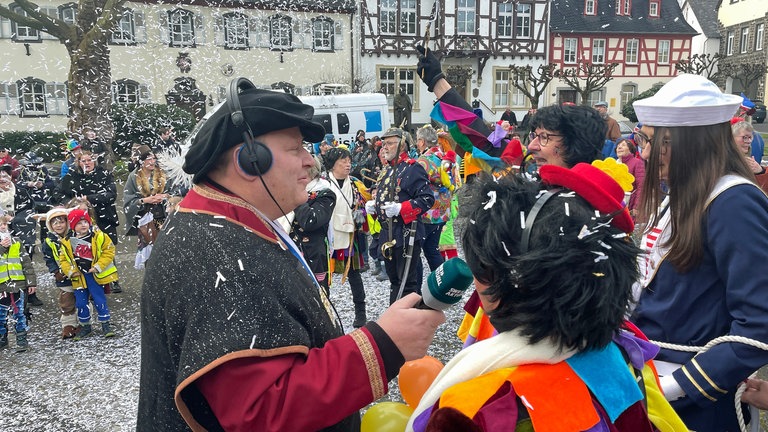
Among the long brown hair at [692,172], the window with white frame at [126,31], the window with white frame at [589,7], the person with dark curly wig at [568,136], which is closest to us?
the long brown hair at [692,172]

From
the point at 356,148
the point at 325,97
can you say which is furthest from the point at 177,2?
the point at 356,148

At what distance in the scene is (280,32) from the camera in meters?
26.2

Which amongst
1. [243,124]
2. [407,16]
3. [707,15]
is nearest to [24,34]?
[407,16]

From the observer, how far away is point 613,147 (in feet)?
28.5

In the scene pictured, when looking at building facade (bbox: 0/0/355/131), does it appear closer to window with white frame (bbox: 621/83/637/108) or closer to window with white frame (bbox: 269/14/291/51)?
window with white frame (bbox: 269/14/291/51)

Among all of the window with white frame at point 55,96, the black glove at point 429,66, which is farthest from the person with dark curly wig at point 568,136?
the window with white frame at point 55,96

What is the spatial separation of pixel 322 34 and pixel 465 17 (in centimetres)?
895

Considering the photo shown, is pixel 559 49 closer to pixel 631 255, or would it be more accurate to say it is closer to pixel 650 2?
pixel 650 2

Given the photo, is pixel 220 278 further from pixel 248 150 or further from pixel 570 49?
pixel 570 49

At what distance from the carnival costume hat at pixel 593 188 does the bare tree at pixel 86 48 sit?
13.1 metres

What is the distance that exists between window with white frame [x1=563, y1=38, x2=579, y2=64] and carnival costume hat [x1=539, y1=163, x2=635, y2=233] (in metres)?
34.6

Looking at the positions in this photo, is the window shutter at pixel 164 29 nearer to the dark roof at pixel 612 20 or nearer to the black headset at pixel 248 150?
the dark roof at pixel 612 20

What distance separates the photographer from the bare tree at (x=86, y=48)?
474 inches

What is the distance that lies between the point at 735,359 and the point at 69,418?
4.15 m
